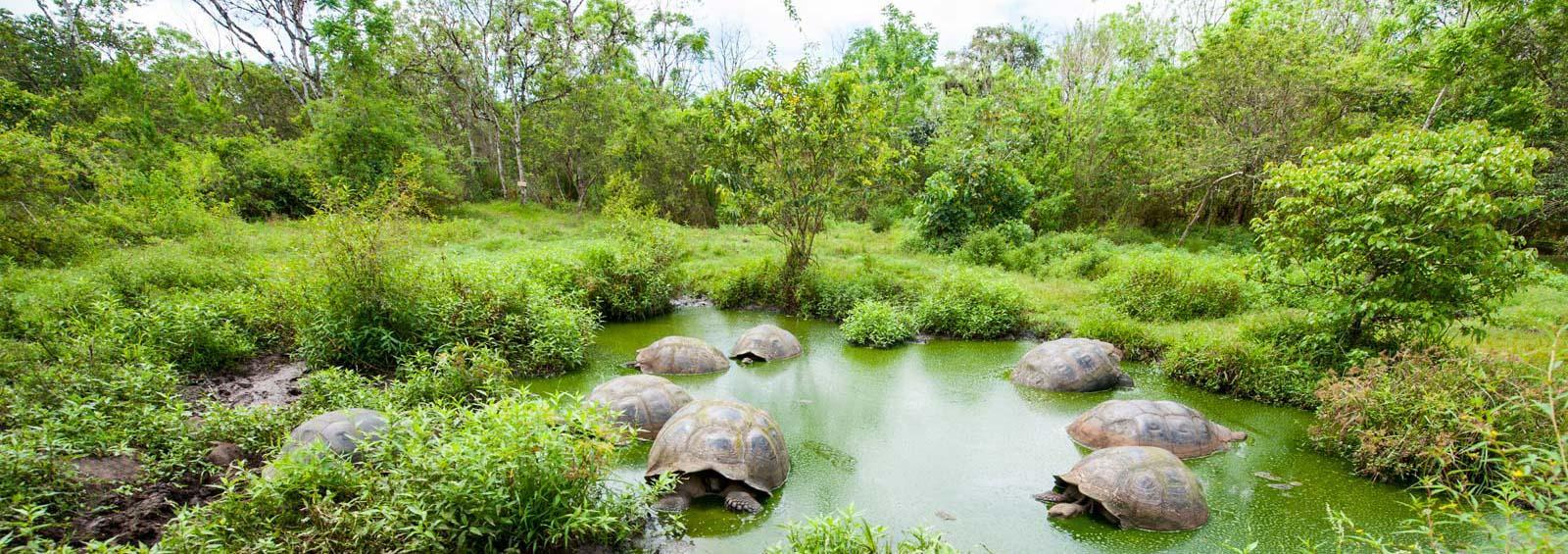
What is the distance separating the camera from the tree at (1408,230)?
17.2 ft

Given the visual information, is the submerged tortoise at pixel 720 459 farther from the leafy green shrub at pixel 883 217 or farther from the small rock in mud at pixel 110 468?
the leafy green shrub at pixel 883 217

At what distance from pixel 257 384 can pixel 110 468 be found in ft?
8.75

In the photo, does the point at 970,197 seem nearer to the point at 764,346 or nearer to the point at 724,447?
the point at 764,346

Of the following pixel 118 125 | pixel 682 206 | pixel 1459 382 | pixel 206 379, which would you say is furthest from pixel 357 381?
pixel 118 125

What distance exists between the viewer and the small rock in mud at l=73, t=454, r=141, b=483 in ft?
13.3

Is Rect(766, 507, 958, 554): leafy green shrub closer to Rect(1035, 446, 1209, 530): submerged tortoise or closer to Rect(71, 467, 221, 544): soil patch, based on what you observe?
Rect(1035, 446, 1209, 530): submerged tortoise

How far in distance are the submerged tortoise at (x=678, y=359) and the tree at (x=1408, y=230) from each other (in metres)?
6.06

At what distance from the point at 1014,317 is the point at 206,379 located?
9748 millimetres

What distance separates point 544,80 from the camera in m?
22.3

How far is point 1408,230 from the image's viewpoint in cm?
546

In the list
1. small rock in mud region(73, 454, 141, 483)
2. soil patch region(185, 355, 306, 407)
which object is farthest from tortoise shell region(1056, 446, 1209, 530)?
soil patch region(185, 355, 306, 407)

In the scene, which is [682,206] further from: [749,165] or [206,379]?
[206,379]

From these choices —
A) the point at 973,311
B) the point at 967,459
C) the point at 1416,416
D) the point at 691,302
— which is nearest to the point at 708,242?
the point at 691,302

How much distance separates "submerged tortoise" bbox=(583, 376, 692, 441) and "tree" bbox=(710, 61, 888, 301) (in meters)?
5.36
